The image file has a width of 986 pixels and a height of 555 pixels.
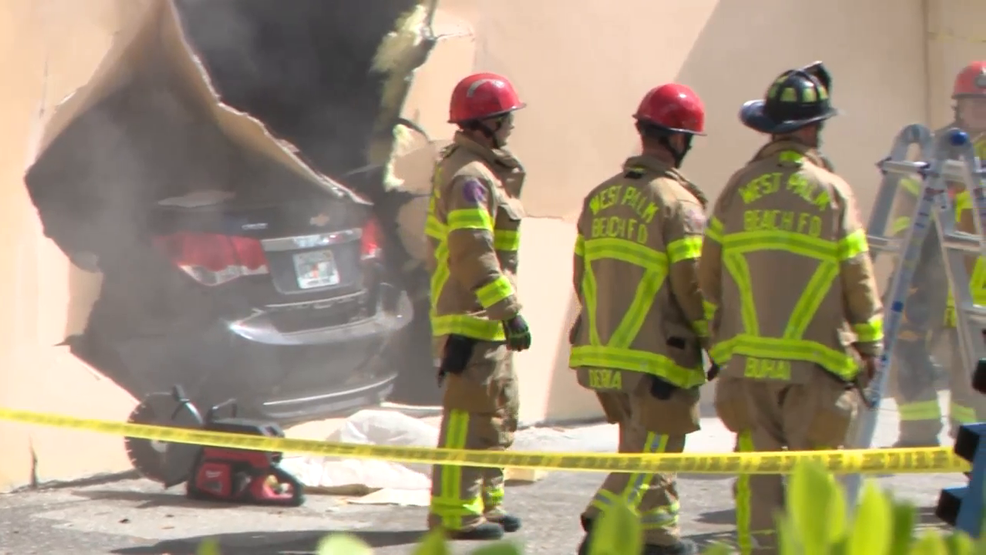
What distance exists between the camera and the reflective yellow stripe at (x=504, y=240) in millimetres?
Answer: 5617

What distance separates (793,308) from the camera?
15.6 feet

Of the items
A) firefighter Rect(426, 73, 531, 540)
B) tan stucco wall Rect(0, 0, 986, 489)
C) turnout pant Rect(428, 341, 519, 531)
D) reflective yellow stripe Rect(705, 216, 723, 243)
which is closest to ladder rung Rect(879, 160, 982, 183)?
reflective yellow stripe Rect(705, 216, 723, 243)

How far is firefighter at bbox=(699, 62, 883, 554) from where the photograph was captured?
15.5 feet

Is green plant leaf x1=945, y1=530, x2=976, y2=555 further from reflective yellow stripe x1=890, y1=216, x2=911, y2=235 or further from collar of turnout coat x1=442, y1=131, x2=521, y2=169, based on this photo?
reflective yellow stripe x1=890, y1=216, x2=911, y2=235

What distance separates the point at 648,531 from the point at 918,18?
18.0 ft

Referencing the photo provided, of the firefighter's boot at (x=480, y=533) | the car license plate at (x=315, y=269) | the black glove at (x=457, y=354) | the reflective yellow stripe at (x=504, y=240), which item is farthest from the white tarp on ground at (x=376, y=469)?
the reflective yellow stripe at (x=504, y=240)

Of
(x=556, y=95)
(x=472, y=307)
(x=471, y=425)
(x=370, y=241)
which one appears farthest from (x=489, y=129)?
(x=556, y=95)

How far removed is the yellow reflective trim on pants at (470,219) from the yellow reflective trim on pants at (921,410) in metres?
2.82

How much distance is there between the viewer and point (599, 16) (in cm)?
813

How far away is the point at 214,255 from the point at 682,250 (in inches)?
101

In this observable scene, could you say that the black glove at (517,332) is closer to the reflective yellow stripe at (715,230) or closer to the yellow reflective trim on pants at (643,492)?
the yellow reflective trim on pants at (643,492)

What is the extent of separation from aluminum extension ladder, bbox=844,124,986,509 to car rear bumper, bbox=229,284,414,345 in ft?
8.46

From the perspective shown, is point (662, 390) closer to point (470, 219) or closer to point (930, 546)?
point (470, 219)

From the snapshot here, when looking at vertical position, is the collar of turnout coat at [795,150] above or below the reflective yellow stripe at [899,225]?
below
